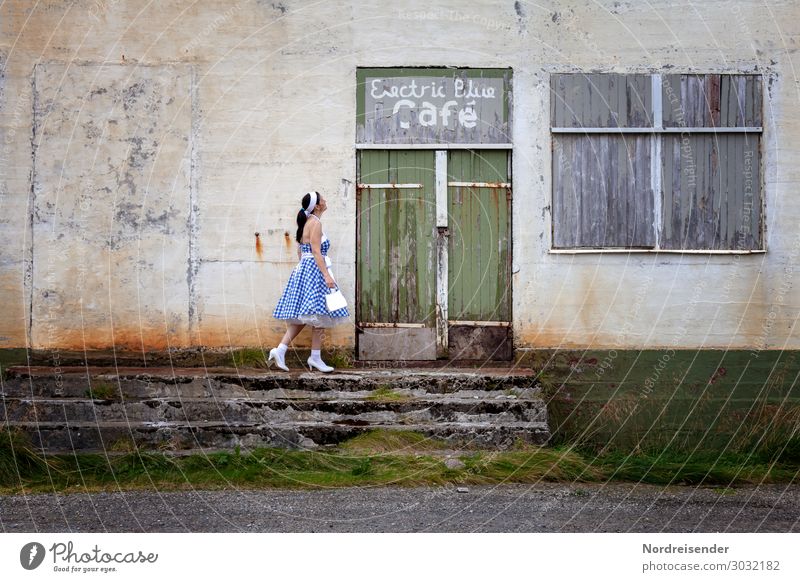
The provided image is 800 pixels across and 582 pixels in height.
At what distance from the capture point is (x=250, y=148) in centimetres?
953

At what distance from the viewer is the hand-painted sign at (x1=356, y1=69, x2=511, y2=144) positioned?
954 centimetres

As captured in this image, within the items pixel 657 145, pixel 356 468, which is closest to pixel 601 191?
pixel 657 145

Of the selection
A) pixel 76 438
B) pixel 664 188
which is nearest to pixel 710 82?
pixel 664 188

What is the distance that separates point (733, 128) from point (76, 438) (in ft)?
22.1

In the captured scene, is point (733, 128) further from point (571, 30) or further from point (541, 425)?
point (541, 425)

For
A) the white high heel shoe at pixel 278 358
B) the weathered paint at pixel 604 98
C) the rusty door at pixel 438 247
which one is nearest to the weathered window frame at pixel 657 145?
the weathered paint at pixel 604 98

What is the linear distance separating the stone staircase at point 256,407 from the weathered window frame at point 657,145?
170 centimetres

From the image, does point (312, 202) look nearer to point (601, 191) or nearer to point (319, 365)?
point (319, 365)

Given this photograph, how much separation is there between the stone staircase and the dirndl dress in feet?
1.68

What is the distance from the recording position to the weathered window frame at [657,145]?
374 inches

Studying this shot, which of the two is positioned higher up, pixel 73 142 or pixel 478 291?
pixel 73 142

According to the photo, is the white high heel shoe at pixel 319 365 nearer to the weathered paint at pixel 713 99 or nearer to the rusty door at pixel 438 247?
the rusty door at pixel 438 247

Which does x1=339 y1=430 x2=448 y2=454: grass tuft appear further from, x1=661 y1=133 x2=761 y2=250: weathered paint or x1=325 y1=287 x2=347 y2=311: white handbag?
x1=661 y1=133 x2=761 y2=250: weathered paint

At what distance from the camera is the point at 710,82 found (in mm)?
9523
